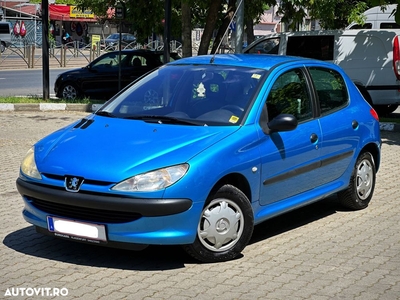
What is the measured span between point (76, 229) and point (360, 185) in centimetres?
334

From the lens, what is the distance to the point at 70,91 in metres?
20.1

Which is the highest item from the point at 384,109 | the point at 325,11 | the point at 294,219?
the point at 325,11

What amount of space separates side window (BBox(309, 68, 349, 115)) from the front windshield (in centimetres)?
80

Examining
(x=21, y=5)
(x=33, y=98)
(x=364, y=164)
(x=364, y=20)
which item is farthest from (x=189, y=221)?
(x=21, y=5)

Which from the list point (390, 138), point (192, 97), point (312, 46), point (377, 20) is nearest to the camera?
point (192, 97)

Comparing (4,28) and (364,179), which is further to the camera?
(4,28)

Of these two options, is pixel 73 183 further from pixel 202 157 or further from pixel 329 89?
pixel 329 89

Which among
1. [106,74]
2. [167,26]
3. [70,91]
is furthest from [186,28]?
[70,91]

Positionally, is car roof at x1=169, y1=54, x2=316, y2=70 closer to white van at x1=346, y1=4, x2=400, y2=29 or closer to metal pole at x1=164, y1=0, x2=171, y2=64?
metal pole at x1=164, y1=0, x2=171, y2=64

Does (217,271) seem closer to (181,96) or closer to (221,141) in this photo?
(221,141)

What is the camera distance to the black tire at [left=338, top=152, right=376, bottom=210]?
7.65 metres

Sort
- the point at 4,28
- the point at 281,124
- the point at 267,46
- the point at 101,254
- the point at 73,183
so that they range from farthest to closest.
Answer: the point at 4,28
the point at 267,46
the point at 281,124
the point at 101,254
the point at 73,183

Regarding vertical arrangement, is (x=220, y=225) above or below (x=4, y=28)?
above

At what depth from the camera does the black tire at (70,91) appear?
20078 mm
